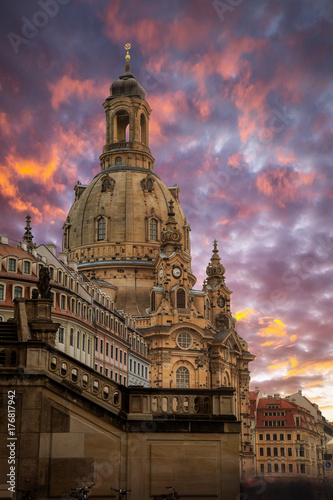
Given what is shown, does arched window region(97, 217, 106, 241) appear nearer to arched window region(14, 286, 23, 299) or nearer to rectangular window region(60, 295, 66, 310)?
rectangular window region(60, 295, 66, 310)

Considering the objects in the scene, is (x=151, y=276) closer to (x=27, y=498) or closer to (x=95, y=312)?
(x=95, y=312)

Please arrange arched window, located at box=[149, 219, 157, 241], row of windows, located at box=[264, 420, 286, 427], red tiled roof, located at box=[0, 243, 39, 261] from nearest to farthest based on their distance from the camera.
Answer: red tiled roof, located at box=[0, 243, 39, 261] < arched window, located at box=[149, 219, 157, 241] < row of windows, located at box=[264, 420, 286, 427]

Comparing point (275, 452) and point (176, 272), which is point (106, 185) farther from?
point (275, 452)

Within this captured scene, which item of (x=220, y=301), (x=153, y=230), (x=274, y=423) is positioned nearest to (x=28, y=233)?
(x=153, y=230)

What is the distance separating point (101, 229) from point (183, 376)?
32.5 m

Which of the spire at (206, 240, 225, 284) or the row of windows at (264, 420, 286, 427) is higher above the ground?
the spire at (206, 240, 225, 284)

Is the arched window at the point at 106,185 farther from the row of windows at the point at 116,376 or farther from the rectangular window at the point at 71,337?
the rectangular window at the point at 71,337

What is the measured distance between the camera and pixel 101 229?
436 feet

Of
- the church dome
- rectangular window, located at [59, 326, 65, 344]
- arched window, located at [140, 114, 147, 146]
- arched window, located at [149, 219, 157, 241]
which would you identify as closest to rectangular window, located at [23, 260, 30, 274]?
rectangular window, located at [59, 326, 65, 344]

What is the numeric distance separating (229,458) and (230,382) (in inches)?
4219

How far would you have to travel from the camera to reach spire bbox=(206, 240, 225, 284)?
142m

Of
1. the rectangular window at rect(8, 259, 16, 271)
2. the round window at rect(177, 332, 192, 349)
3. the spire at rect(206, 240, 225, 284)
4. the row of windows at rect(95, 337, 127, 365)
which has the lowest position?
the row of windows at rect(95, 337, 127, 365)

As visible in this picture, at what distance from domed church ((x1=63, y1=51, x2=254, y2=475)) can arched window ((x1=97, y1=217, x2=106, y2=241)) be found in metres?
0.07

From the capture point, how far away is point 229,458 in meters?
24.0
